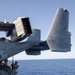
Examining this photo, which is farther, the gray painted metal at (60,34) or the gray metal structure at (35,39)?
the gray painted metal at (60,34)

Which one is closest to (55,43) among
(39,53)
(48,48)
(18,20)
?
(48,48)

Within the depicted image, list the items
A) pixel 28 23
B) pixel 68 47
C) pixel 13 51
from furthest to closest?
pixel 68 47
pixel 13 51
pixel 28 23

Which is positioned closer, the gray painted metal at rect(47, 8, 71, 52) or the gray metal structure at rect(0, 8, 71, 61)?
the gray metal structure at rect(0, 8, 71, 61)

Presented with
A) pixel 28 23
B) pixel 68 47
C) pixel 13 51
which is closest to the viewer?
pixel 28 23

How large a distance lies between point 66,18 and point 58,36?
247 centimetres

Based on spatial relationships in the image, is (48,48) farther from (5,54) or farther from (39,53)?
(5,54)

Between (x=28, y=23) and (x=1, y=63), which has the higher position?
(x=28, y=23)

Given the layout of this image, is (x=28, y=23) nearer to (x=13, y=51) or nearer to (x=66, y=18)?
(x=13, y=51)

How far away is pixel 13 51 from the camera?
2888cm

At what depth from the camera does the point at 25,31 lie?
27.0 meters

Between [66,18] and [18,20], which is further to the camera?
[66,18]

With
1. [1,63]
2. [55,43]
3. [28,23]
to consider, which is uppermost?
[28,23]

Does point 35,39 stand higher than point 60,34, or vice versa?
point 60,34

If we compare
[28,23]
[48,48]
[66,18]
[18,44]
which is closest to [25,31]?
[28,23]
